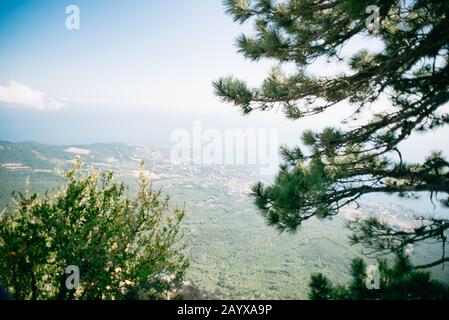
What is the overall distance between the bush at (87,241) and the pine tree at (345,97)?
4.66 meters

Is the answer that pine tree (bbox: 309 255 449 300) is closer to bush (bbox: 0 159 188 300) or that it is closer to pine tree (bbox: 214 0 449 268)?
pine tree (bbox: 214 0 449 268)

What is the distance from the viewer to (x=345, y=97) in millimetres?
4957

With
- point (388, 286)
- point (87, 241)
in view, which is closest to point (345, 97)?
point (388, 286)

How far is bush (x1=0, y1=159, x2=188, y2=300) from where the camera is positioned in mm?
6473

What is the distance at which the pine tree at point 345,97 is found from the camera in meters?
4.27

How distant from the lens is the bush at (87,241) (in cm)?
647

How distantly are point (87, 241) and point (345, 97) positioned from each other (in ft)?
23.4

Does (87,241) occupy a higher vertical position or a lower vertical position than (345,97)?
lower

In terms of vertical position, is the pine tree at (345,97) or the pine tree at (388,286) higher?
the pine tree at (345,97)

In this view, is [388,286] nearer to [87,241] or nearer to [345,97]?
[345,97]

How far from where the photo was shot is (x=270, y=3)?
16.6 feet

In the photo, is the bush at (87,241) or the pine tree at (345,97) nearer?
the pine tree at (345,97)

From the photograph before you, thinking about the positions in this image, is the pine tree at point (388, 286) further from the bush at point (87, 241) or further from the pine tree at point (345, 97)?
the bush at point (87, 241)

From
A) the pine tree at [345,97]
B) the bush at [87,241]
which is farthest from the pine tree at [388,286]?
the bush at [87,241]
